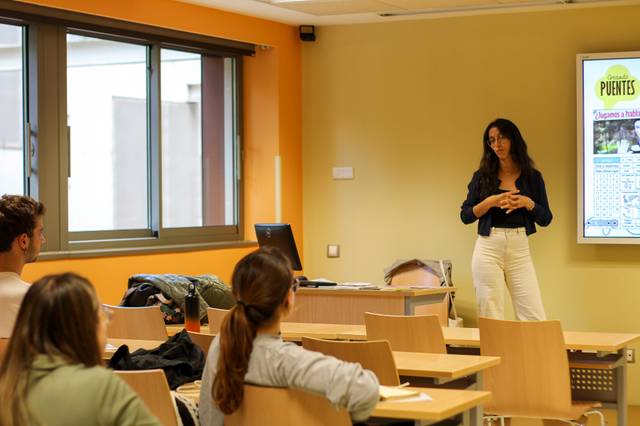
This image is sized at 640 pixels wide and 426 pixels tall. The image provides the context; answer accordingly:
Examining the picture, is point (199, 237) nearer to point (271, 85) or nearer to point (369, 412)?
point (271, 85)

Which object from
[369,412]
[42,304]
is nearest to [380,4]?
[369,412]

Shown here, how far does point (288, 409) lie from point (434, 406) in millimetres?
394

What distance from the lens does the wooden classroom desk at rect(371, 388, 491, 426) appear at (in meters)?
2.70

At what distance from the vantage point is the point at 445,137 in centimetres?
794

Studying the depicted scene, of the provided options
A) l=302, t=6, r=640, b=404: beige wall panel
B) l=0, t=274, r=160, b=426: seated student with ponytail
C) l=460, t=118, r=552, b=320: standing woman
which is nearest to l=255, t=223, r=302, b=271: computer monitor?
l=460, t=118, r=552, b=320: standing woman

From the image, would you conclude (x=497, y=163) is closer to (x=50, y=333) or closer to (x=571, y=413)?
(x=571, y=413)

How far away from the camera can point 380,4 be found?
7141 millimetres

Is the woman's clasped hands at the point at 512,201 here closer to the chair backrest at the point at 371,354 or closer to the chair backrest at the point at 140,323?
the chair backrest at the point at 140,323

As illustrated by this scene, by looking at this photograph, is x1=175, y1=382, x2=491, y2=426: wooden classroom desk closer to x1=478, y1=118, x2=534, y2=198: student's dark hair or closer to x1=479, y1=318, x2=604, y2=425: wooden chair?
x1=479, y1=318, x2=604, y2=425: wooden chair

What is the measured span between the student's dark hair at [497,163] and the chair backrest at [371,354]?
10.0 ft

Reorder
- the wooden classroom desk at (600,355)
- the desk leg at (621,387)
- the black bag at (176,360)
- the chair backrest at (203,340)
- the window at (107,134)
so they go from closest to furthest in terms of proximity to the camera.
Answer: the black bag at (176,360), the chair backrest at (203,340), the wooden classroom desk at (600,355), the desk leg at (621,387), the window at (107,134)

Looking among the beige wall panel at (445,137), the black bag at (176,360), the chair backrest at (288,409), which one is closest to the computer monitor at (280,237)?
A: the beige wall panel at (445,137)

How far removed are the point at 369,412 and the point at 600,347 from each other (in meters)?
1.96

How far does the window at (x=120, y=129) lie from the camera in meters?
6.52
